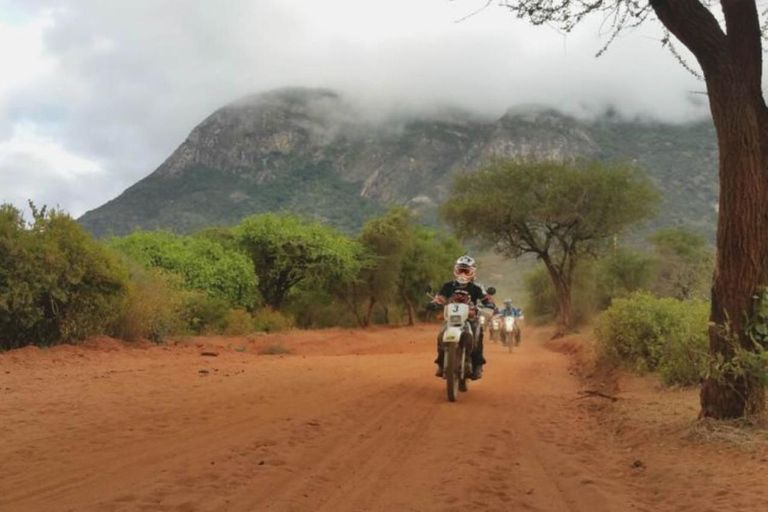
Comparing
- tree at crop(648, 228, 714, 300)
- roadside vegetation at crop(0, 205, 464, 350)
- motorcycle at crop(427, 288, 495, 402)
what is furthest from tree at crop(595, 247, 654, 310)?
motorcycle at crop(427, 288, 495, 402)

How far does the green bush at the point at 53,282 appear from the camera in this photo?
616 inches

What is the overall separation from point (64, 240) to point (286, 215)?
2762 cm

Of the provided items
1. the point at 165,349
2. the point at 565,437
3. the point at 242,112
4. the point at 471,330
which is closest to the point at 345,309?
the point at 165,349

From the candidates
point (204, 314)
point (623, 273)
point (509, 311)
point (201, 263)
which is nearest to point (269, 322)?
point (201, 263)

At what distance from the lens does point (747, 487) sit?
5.51 metres

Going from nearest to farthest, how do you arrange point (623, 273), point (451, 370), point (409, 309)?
point (451, 370)
point (623, 273)
point (409, 309)

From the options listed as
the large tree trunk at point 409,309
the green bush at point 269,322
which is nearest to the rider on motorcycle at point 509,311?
the green bush at point 269,322

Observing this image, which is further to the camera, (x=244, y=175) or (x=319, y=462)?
(x=244, y=175)

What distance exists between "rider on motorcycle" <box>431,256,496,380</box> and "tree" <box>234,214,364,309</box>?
2915 centimetres

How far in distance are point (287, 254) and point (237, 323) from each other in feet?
39.5

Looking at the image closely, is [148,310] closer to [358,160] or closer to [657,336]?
[657,336]

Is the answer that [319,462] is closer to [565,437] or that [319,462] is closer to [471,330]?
[565,437]

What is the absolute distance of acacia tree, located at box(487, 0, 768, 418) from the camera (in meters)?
7.32

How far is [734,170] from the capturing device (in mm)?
7457
